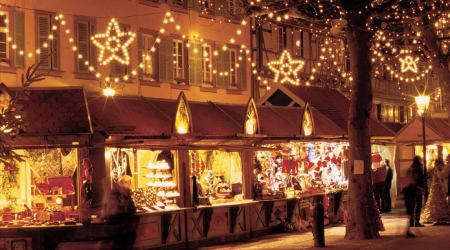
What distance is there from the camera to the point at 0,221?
17.8 meters

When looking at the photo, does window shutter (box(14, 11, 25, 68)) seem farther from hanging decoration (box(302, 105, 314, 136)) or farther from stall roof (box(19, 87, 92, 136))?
hanging decoration (box(302, 105, 314, 136))

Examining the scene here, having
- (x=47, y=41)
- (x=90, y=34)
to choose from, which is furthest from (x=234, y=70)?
(x=47, y=41)

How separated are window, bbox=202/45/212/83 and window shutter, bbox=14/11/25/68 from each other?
7.43m

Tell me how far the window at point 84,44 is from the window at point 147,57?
79.6 inches

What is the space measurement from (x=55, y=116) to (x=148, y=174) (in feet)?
11.3

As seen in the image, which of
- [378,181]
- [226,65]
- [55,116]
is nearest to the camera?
[55,116]

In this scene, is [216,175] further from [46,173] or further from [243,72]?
[243,72]

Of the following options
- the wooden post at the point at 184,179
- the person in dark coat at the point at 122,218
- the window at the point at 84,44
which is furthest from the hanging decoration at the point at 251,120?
the person in dark coat at the point at 122,218

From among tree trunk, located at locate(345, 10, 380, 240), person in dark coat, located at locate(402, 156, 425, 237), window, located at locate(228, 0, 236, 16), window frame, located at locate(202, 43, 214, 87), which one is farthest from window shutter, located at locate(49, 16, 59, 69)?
person in dark coat, located at locate(402, 156, 425, 237)

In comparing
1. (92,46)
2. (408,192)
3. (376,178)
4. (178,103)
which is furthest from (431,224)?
(92,46)

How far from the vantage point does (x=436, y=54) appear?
81.4ft

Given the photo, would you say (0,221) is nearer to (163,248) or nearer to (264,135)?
(163,248)

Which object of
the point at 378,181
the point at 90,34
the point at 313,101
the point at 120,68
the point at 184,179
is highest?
the point at 90,34

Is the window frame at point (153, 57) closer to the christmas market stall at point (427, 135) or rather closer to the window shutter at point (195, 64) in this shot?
the window shutter at point (195, 64)
